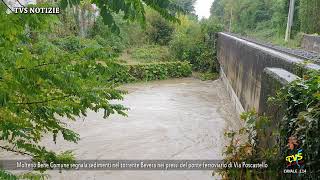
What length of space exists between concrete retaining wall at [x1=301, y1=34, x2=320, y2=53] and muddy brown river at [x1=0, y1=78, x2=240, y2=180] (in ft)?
26.7

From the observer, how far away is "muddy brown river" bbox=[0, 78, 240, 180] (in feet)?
25.9

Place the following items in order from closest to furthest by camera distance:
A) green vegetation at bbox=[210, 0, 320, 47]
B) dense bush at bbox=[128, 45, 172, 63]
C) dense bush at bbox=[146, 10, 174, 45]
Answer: dense bush at bbox=[128, 45, 172, 63]
dense bush at bbox=[146, 10, 174, 45]
green vegetation at bbox=[210, 0, 320, 47]

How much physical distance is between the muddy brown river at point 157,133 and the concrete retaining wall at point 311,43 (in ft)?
26.7

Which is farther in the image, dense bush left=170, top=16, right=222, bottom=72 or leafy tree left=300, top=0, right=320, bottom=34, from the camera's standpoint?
leafy tree left=300, top=0, right=320, bottom=34

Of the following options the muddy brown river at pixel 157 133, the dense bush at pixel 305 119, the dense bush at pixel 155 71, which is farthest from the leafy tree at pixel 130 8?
the dense bush at pixel 155 71

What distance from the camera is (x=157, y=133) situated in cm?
1093

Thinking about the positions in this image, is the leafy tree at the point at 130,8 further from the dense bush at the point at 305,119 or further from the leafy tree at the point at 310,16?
the leafy tree at the point at 310,16

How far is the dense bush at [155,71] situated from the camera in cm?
2133

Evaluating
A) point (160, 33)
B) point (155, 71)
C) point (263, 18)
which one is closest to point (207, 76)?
point (155, 71)

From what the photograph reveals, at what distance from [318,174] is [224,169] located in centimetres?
179

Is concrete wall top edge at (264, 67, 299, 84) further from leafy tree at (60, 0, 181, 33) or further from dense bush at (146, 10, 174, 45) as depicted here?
dense bush at (146, 10, 174, 45)

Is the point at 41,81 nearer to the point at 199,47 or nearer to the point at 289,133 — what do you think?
the point at 289,133

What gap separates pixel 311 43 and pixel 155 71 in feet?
32.2

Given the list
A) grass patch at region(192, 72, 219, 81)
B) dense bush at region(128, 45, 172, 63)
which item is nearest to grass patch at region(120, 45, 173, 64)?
dense bush at region(128, 45, 172, 63)
